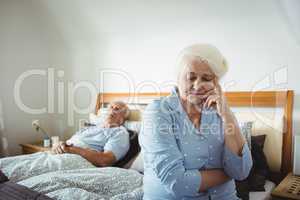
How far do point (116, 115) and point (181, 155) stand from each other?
1.48 m

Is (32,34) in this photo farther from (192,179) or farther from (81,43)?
(192,179)

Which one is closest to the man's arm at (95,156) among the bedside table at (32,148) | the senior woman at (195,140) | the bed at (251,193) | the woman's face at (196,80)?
the bed at (251,193)

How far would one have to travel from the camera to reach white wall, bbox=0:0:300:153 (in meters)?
2.01

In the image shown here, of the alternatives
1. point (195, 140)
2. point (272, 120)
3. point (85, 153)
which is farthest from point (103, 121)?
point (195, 140)

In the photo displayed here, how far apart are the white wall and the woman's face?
557 mm

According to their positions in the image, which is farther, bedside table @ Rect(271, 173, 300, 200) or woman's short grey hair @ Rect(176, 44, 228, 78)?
bedside table @ Rect(271, 173, 300, 200)

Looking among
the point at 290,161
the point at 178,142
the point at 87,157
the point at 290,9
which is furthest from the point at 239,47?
the point at 87,157

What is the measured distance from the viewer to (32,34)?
3.43 metres

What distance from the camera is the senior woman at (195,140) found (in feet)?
3.67

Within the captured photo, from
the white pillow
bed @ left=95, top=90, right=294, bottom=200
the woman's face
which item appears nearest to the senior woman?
the woman's face

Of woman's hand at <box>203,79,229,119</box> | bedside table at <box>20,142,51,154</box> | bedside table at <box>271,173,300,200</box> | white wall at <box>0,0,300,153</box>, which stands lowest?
bedside table at <box>20,142,51,154</box>

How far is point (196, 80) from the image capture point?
1221mm

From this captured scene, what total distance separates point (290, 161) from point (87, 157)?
148cm

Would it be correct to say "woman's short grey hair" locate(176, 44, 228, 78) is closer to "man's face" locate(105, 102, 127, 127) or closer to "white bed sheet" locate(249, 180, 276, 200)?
"white bed sheet" locate(249, 180, 276, 200)
